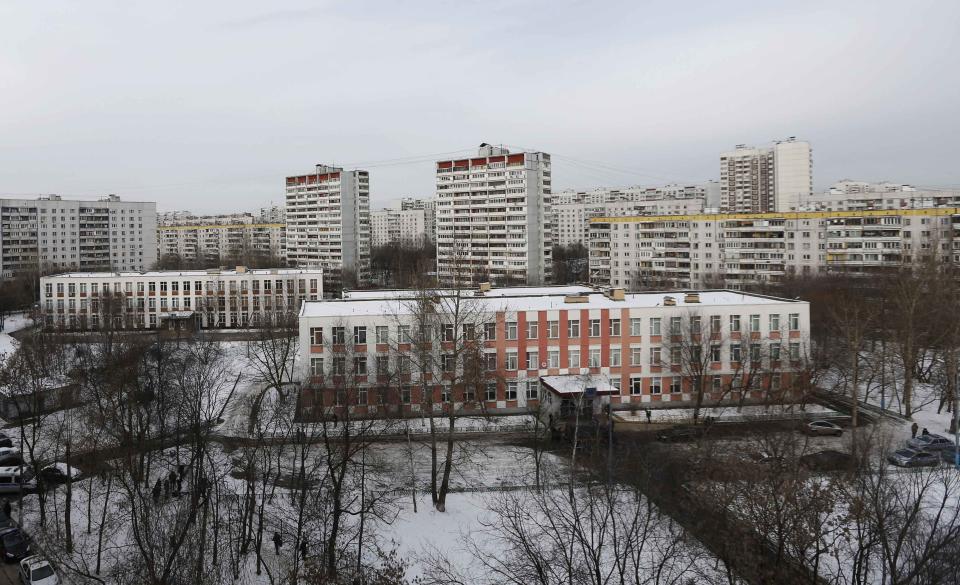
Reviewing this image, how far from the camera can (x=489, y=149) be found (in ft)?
187

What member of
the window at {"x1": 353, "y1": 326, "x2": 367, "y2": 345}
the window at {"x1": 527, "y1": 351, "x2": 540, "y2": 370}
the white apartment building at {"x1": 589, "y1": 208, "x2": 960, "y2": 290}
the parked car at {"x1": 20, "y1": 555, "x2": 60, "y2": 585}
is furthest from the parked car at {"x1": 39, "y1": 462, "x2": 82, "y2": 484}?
the white apartment building at {"x1": 589, "y1": 208, "x2": 960, "y2": 290}

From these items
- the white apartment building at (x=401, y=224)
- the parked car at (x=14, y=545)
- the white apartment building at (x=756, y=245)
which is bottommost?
the parked car at (x=14, y=545)

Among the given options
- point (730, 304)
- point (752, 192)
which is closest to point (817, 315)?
point (730, 304)

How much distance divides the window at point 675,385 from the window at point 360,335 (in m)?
11.3

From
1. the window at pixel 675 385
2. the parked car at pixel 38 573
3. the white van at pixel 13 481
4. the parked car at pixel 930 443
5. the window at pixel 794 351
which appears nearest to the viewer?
the parked car at pixel 38 573

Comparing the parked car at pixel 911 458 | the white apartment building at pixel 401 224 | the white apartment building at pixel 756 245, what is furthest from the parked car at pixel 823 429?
the white apartment building at pixel 401 224

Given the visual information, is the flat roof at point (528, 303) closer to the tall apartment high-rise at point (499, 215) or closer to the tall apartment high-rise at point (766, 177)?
the tall apartment high-rise at point (499, 215)

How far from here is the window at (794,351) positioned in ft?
84.6

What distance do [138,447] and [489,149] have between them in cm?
4455

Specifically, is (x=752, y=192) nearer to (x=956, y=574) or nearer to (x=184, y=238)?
(x=184, y=238)

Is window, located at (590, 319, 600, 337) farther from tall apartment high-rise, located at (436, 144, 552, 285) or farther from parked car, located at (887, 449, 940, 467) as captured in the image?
tall apartment high-rise, located at (436, 144, 552, 285)

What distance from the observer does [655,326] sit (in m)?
25.9

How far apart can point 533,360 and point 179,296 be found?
29430mm

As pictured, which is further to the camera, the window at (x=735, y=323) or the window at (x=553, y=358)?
the window at (x=735, y=323)
